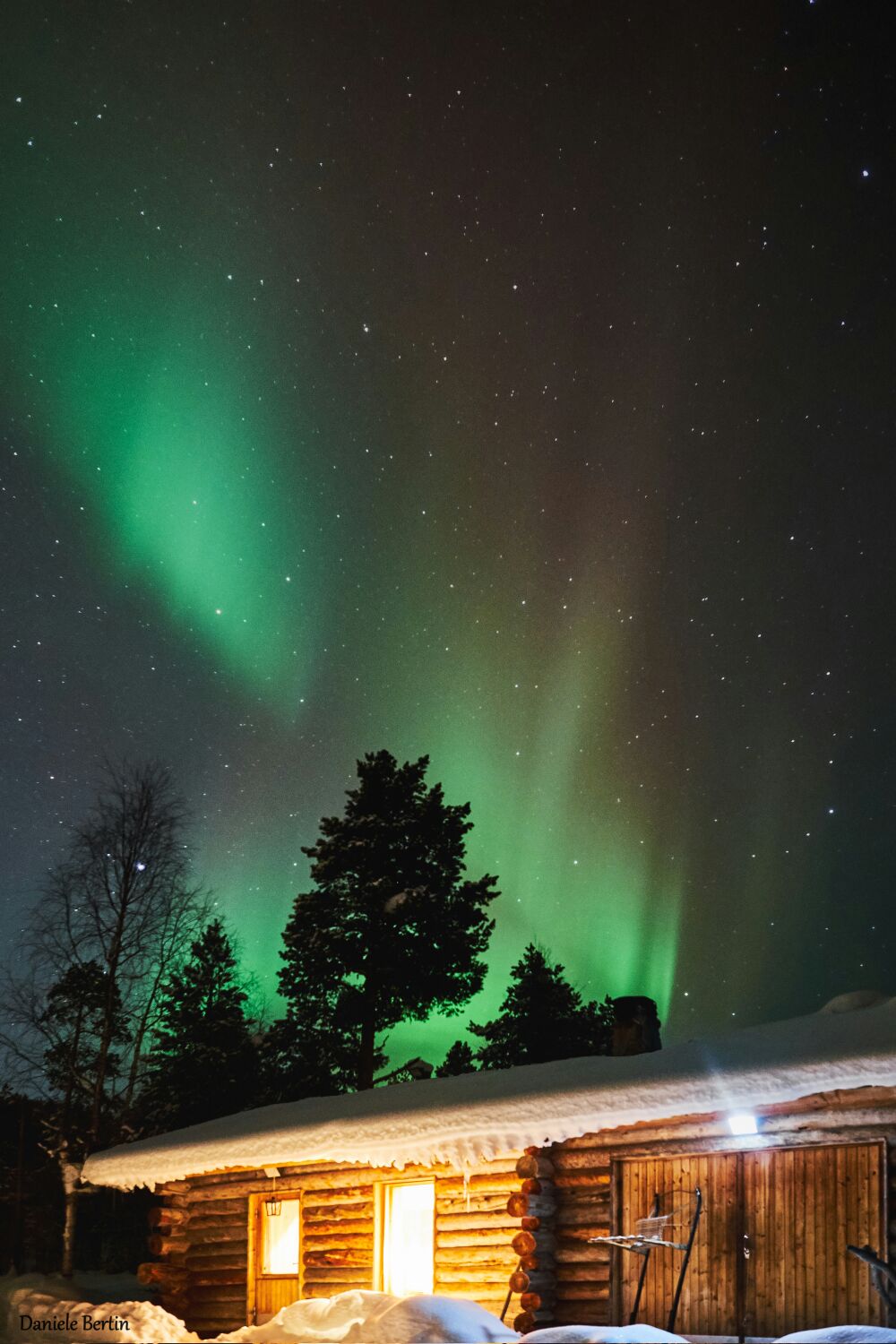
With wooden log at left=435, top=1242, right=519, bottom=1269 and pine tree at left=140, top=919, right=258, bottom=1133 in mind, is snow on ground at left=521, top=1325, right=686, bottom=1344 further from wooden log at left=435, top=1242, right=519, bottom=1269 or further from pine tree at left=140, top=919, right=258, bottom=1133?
pine tree at left=140, top=919, right=258, bottom=1133

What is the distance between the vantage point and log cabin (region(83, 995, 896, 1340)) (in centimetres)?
1209

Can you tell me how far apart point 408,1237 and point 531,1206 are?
11.6 feet

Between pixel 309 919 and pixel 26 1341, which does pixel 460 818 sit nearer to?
pixel 309 919

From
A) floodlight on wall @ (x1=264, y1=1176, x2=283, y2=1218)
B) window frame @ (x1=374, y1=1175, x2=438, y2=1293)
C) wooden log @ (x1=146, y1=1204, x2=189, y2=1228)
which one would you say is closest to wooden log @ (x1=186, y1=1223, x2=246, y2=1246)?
wooden log @ (x1=146, y1=1204, x2=189, y2=1228)

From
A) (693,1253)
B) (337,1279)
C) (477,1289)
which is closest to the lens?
(693,1253)

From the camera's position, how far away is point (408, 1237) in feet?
56.5

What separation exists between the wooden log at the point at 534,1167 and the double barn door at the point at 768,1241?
1149mm

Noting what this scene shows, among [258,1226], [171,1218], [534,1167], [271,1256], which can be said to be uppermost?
[534,1167]

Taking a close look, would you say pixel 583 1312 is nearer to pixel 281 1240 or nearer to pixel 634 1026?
pixel 281 1240

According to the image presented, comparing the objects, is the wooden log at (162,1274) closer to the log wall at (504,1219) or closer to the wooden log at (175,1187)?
the log wall at (504,1219)

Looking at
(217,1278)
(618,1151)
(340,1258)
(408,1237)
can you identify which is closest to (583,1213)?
(618,1151)

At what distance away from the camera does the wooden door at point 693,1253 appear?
1289cm

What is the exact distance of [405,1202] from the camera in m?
17.3

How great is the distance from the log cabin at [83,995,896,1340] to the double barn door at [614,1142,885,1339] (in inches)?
0.7
